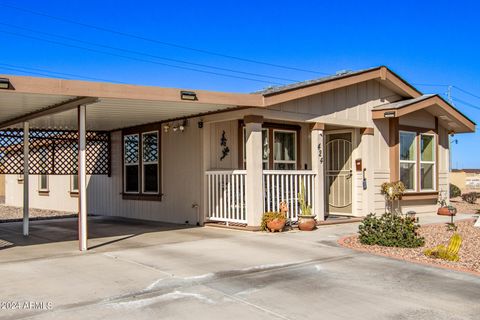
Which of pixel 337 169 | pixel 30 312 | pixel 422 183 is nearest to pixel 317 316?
pixel 30 312

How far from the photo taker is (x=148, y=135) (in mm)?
12789

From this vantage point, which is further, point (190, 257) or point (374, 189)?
point (374, 189)

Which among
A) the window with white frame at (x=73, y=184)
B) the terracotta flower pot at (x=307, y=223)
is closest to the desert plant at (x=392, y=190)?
the terracotta flower pot at (x=307, y=223)

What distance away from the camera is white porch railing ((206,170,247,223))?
1024cm

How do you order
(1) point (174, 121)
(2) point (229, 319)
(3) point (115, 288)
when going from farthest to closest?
(1) point (174, 121) < (3) point (115, 288) < (2) point (229, 319)

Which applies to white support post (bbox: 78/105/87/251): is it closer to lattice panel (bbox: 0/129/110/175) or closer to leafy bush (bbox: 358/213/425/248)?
leafy bush (bbox: 358/213/425/248)

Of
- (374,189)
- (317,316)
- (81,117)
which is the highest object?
(81,117)

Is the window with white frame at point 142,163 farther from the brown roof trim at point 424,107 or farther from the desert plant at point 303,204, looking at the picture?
the brown roof trim at point 424,107

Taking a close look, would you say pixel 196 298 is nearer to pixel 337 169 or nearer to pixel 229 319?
pixel 229 319

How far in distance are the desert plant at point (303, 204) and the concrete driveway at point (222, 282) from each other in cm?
146

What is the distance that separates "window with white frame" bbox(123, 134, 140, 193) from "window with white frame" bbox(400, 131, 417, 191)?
23.2ft

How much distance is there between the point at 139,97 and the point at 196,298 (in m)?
Answer: 4.00

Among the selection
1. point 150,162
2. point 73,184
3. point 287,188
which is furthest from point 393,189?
point 73,184

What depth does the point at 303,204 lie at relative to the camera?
34.2 feet
